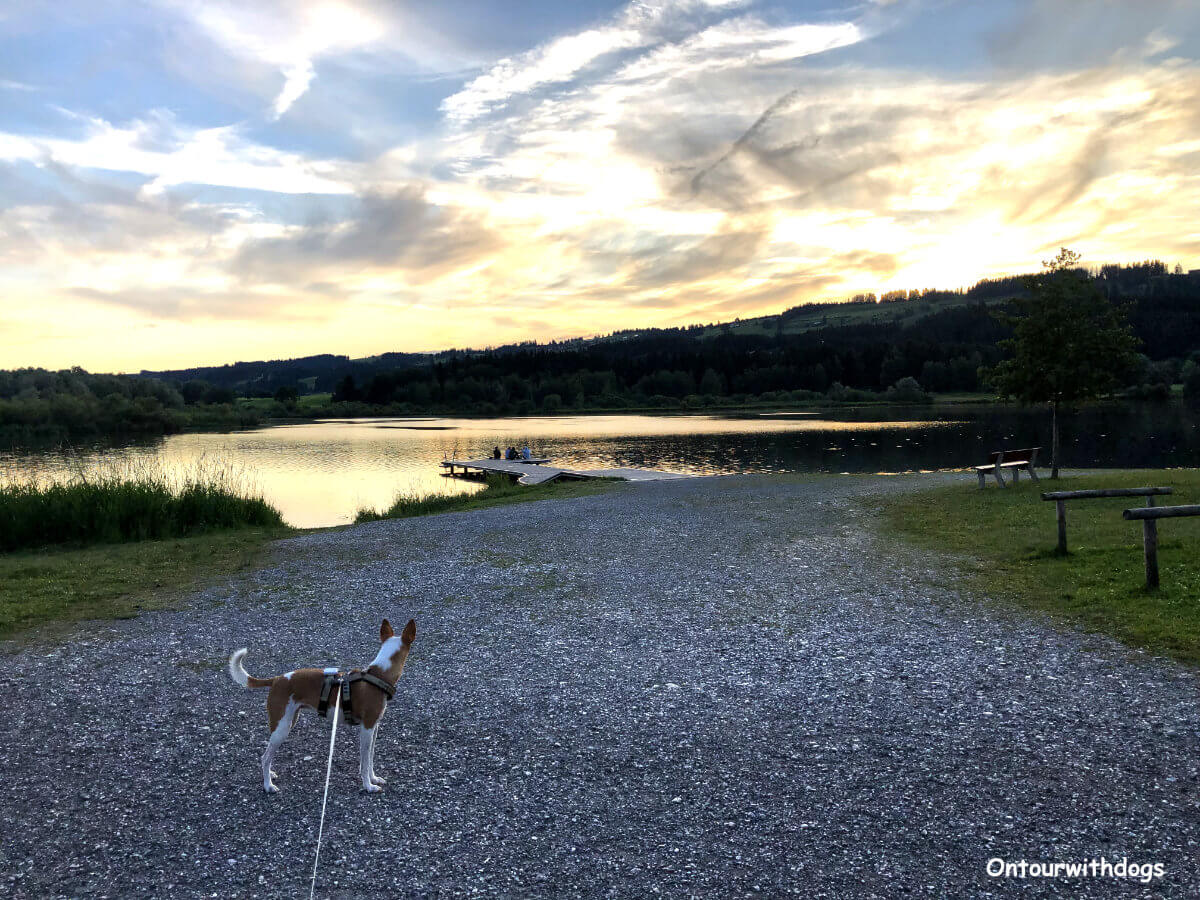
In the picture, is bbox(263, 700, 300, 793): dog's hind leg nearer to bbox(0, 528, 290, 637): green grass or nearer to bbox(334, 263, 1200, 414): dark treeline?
bbox(0, 528, 290, 637): green grass

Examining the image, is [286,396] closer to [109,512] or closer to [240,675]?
[109,512]

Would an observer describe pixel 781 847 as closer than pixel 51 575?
Yes

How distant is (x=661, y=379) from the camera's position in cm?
13062

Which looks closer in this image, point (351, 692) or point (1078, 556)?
point (351, 692)

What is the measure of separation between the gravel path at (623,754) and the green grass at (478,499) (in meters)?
12.3

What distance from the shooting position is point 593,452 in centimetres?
4694

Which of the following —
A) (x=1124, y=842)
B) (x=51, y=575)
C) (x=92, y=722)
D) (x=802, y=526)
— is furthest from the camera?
(x=802, y=526)

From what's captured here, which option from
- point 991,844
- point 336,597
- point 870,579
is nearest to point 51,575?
point 336,597

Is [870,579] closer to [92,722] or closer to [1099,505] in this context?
[1099,505]

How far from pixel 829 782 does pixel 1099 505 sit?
524 inches

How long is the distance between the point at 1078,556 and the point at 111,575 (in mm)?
14079

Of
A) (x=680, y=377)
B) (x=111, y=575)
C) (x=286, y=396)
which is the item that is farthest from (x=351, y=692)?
(x=680, y=377)

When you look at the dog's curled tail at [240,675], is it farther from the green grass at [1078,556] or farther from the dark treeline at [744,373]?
the dark treeline at [744,373]

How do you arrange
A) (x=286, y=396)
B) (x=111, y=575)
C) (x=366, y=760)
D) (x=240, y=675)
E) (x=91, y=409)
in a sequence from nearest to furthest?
(x=240, y=675) → (x=366, y=760) → (x=111, y=575) → (x=91, y=409) → (x=286, y=396)
